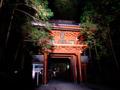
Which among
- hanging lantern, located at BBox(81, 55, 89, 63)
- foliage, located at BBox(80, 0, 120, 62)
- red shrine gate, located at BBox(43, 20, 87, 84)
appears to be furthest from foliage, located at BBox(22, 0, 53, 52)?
hanging lantern, located at BBox(81, 55, 89, 63)

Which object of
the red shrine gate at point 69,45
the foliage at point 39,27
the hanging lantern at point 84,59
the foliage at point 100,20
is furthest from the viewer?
the hanging lantern at point 84,59

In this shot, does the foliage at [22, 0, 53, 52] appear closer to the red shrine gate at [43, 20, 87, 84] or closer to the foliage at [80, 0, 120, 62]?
the red shrine gate at [43, 20, 87, 84]

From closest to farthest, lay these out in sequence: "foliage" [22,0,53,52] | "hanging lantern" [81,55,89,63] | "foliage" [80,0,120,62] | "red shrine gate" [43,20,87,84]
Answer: "foliage" [22,0,53,52], "foliage" [80,0,120,62], "red shrine gate" [43,20,87,84], "hanging lantern" [81,55,89,63]

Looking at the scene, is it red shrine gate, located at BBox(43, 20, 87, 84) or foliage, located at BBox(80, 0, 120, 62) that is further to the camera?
red shrine gate, located at BBox(43, 20, 87, 84)

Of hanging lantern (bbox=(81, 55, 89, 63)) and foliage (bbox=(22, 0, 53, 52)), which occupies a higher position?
foliage (bbox=(22, 0, 53, 52))

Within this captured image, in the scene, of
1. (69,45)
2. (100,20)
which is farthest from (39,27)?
(100,20)

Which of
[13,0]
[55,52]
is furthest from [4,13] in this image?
[55,52]

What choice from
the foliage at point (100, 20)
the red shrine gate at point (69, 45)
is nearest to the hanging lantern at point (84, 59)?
the red shrine gate at point (69, 45)

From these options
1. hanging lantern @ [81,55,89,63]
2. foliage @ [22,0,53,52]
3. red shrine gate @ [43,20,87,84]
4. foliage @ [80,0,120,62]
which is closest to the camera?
foliage @ [22,0,53,52]

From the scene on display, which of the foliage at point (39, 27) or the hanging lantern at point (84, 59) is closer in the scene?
the foliage at point (39, 27)

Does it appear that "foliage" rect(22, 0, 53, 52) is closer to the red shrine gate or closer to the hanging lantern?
the red shrine gate

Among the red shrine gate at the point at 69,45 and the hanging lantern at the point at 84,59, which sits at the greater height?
the red shrine gate at the point at 69,45

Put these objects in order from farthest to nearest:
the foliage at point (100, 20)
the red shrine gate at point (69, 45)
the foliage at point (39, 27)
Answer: the red shrine gate at point (69, 45)
the foliage at point (100, 20)
the foliage at point (39, 27)

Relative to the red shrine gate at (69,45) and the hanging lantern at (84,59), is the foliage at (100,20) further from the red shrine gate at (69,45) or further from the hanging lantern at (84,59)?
the hanging lantern at (84,59)
